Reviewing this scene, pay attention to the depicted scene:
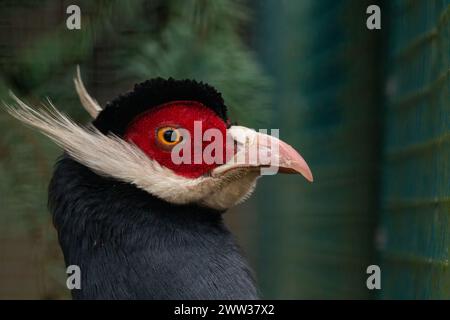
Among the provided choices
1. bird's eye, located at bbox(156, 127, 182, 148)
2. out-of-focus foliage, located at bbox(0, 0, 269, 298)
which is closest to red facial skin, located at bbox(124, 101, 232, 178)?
bird's eye, located at bbox(156, 127, 182, 148)

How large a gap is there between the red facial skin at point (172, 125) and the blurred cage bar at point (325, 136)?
0.60m

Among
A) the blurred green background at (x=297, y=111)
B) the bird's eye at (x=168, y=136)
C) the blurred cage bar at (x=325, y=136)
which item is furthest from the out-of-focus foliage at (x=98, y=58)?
the bird's eye at (x=168, y=136)

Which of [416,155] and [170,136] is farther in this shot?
[416,155]

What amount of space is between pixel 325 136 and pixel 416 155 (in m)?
0.40

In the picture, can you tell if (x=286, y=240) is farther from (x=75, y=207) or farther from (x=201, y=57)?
(x=75, y=207)

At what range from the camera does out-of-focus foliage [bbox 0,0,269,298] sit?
6.02 ft

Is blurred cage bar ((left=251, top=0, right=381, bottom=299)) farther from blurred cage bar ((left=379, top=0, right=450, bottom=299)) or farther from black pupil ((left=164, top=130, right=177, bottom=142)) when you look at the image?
black pupil ((left=164, top=130, right=177, bottom=142))

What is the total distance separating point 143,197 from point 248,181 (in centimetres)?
18

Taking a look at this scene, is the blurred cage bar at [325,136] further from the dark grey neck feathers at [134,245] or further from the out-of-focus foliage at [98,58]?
the dark grey neck feathers at [134,245]

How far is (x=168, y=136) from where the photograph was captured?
4.98ft

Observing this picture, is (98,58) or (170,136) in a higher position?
(98,58)

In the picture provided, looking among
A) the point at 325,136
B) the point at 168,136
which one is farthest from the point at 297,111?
the point at 168,136

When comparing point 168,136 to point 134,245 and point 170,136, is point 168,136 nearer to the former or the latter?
point 170,136

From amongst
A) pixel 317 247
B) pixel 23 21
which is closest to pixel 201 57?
pixel 23 21
